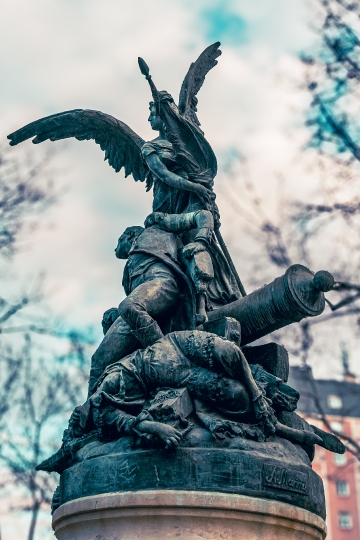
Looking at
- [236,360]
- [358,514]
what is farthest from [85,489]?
[358,514]

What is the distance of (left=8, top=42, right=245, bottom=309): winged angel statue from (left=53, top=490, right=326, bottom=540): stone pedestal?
2.01 metres

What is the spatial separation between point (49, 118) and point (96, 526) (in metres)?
4.14

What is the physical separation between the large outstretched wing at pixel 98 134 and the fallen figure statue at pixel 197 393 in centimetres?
270

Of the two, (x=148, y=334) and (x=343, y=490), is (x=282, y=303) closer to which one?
(x=148, y=334)

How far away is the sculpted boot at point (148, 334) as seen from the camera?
586cm

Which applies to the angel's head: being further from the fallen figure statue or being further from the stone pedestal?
the stone pedestal

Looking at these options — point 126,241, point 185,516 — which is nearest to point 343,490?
point 126,241

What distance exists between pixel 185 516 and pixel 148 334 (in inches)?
59.1

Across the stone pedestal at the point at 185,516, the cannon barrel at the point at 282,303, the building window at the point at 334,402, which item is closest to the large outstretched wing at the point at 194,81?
the cannon barrel at the point at 282,303

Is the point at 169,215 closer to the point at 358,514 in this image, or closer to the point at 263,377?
the point at 263,377

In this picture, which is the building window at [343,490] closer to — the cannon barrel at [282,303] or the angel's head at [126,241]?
the angel's head at [126,241]

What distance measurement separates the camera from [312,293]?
→ 5859 millimetres

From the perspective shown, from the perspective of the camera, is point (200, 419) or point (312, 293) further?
point (312, 293)

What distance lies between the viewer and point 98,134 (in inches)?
309
